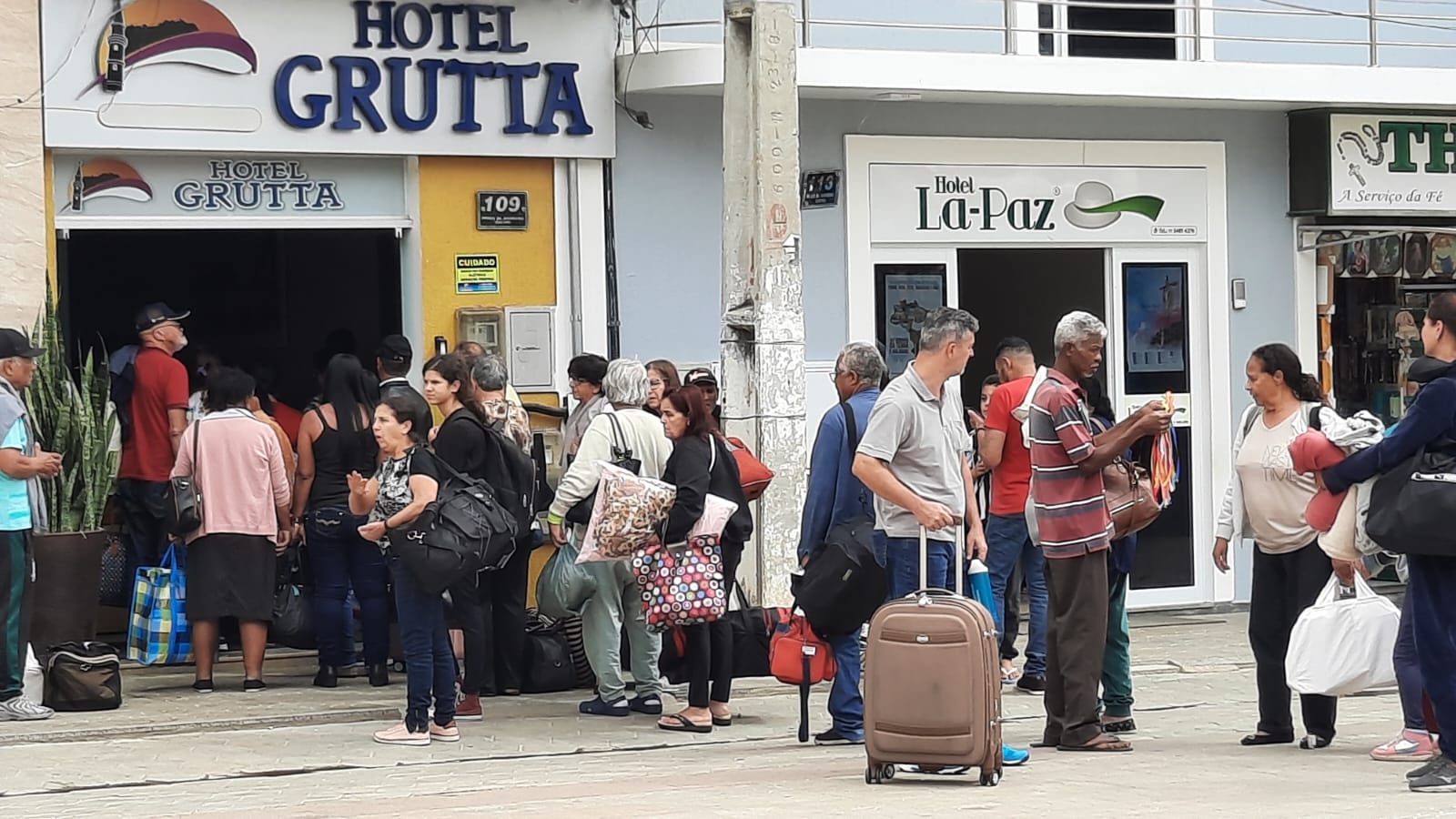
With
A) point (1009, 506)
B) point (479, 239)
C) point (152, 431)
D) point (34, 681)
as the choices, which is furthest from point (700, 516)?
point (152, 431)

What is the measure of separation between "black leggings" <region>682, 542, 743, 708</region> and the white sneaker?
3.17m

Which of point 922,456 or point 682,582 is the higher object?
point 922,456

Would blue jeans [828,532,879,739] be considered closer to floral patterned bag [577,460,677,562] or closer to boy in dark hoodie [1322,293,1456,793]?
floral patterned bag [577,460,677,562]

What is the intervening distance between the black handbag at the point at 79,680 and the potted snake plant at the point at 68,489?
0.14m

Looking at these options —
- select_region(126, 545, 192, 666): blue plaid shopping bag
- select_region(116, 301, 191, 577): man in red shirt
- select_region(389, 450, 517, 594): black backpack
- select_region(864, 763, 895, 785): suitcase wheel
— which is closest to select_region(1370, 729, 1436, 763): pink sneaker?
select_region(864, 763, 895, 785): suitcase wheel

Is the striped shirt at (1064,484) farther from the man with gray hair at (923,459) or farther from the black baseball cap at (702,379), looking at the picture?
the black baseball cap at (702,379)

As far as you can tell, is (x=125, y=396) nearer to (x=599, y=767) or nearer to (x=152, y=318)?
(x=152, y=318)

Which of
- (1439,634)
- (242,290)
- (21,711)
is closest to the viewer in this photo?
(1439,634)

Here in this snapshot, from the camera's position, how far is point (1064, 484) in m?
8.71

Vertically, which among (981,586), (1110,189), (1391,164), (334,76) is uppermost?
(334,76)

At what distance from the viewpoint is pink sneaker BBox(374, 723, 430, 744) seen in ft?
30.9

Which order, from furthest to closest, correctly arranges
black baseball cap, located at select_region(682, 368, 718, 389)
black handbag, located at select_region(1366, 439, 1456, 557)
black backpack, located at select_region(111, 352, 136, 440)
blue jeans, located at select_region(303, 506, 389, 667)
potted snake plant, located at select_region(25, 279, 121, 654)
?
black backpack, located at select_region(111, 352, 136, 440), black baseball cap, located at select_region(682, 368, 718, 389), blue jeans, located at select_region(303, 506, 389, 667), potted snake plant, located at select_region(25, 279, 121, 654), black handbag, located at select_region(1366, 439, 1456, 557)

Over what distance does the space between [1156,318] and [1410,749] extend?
20.6 ft

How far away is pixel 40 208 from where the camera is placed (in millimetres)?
11352
